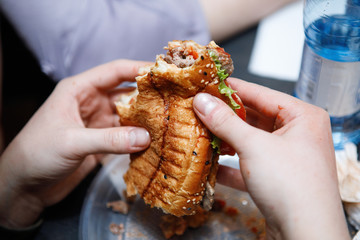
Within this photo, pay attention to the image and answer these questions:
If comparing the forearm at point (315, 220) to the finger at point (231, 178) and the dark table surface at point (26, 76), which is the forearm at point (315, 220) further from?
the dark table surface at point (26, 76)

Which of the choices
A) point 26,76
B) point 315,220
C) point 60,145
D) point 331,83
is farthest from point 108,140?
point 26,76

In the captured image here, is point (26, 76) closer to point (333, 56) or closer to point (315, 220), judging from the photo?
point (333, 56)

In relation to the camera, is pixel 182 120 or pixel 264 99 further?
pixel 264 99

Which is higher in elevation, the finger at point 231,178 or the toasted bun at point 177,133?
the toasted bun at point 177,133

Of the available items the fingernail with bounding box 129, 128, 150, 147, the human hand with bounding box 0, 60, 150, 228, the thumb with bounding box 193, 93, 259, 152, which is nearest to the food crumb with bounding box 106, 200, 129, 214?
the human hand with bounding box 0, 60, 150, 228

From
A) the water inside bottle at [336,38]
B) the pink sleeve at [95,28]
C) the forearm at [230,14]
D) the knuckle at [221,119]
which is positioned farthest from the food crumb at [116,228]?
the forearm at [230,14]

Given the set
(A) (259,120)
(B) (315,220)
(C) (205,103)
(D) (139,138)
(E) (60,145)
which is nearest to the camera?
(B) (315,220)

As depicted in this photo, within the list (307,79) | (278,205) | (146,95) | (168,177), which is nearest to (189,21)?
A: (307,79)
